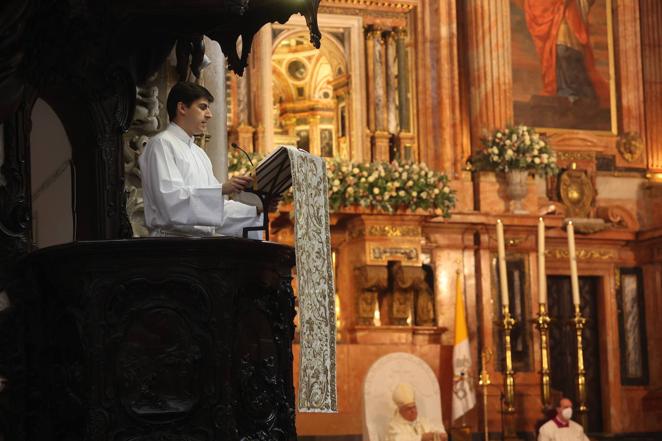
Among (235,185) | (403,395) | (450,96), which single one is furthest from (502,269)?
(235,185)

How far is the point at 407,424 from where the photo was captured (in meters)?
13.0

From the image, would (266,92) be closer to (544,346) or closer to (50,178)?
(544,346)

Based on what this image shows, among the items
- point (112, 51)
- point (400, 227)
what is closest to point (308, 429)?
point (400, 227)

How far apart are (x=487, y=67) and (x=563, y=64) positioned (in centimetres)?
161

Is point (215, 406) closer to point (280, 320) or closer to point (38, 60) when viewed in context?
point (280, 320)

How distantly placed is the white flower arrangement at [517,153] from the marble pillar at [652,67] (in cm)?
242

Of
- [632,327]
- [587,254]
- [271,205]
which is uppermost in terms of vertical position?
[587,254]

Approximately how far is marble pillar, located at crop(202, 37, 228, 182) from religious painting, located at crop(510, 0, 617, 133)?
10998 mm

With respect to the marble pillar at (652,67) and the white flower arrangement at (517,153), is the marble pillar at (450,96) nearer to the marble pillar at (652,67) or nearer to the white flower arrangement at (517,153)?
the white flower arrangement at (517,153)

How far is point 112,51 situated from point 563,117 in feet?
44.8

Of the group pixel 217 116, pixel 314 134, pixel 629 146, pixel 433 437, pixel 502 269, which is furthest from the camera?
pixel 314 134

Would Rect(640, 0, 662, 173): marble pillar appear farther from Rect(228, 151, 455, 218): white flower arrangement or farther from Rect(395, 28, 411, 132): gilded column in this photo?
Rect(228, 151, 455, 218): white flower arrangement

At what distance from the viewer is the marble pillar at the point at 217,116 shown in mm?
9406

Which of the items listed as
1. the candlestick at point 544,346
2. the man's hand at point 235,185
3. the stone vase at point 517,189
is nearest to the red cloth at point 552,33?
the stone vase at point 517,189
